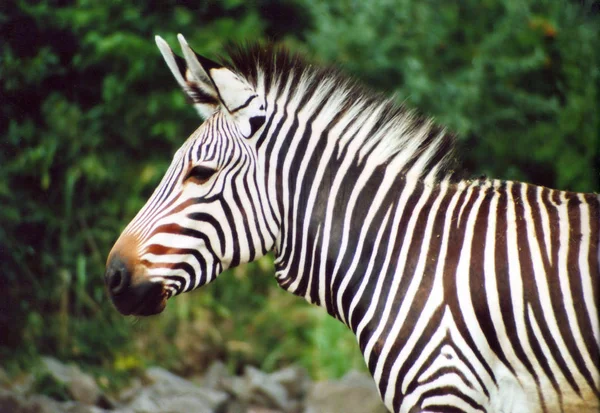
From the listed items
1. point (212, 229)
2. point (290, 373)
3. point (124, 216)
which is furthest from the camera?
point (124, 216)

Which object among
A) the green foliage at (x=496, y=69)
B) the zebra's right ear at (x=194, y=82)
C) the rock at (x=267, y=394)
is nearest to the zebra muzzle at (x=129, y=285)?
the zebra's right ear at (x=194, y=82)

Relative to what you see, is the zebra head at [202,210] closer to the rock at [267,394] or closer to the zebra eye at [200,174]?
the zebra eye at [200,174]

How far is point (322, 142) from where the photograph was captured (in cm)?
298

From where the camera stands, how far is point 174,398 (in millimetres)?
5242

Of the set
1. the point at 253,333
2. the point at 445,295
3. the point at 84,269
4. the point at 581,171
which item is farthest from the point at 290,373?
the point at 445,295

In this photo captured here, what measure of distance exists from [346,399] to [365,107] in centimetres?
298

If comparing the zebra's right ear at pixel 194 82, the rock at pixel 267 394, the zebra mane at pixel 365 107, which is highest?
the zebra mane at pixel 365 107

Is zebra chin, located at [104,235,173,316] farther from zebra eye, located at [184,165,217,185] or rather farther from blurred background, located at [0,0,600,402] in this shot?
blurred background, located at [0,0,600,402]

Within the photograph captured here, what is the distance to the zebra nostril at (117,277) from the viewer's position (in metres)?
2.80

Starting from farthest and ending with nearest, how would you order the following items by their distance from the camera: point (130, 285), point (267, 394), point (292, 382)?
point (292, 382), point (267, 394), point (130, 285)

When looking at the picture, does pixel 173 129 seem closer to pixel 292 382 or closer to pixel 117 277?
pixel 292 382

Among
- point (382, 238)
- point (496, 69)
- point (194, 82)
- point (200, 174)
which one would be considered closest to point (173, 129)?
point (496, 69)

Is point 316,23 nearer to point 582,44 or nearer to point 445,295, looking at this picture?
point 582,44

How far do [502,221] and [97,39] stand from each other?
478 centimetres
